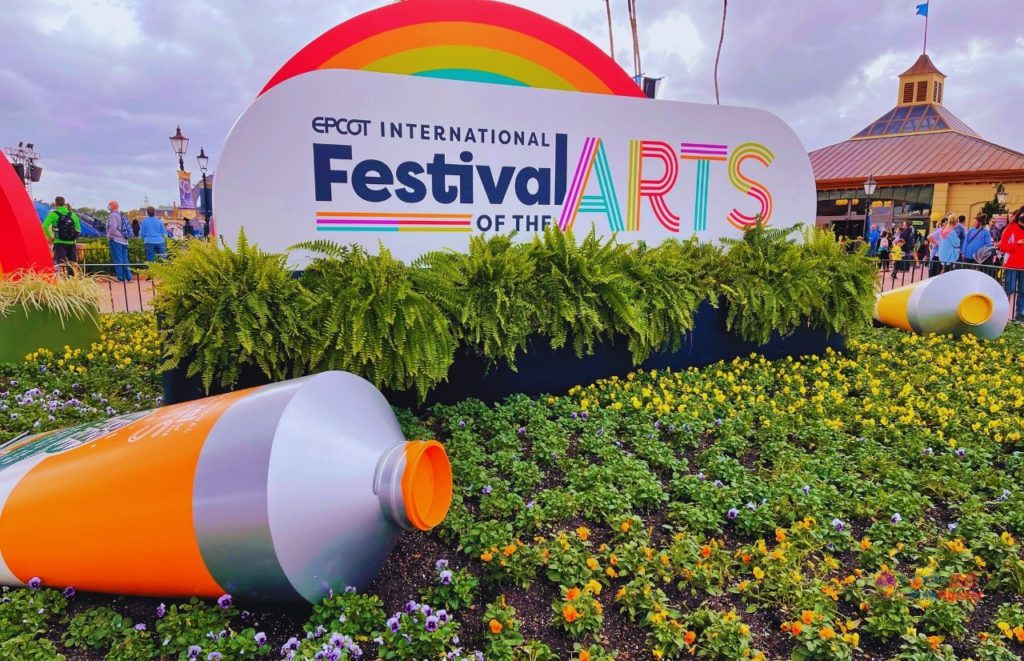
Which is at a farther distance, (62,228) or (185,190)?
(185,190)

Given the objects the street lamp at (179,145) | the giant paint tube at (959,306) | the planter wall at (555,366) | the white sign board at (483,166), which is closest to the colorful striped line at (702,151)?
the white sign board at (483,166)

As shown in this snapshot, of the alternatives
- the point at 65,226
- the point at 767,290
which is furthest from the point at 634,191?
the point at 65,226

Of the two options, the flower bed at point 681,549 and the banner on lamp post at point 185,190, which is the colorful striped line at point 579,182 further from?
the banner on lamp post at point 185,190

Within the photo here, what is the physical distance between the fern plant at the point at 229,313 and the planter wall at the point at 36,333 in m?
2.94

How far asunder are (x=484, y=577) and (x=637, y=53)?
1541 centimetres

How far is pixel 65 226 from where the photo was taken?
42.7 ft

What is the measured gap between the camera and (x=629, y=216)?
6.06 metres

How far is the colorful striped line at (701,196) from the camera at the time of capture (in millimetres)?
6332


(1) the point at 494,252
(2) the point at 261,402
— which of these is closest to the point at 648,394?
(1) the point at 494,252

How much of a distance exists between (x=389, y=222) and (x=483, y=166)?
99 centimetres

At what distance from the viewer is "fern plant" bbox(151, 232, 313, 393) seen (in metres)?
3.87

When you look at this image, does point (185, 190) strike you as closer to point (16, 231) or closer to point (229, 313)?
point (16, 231)

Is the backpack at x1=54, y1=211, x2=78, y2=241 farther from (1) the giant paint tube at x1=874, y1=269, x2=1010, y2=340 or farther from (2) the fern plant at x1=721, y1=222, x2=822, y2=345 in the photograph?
(1) the giant paint tube at x1=874, y1=269, x2=1010, y2=340

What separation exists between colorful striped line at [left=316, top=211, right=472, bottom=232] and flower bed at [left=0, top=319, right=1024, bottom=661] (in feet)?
5.34
